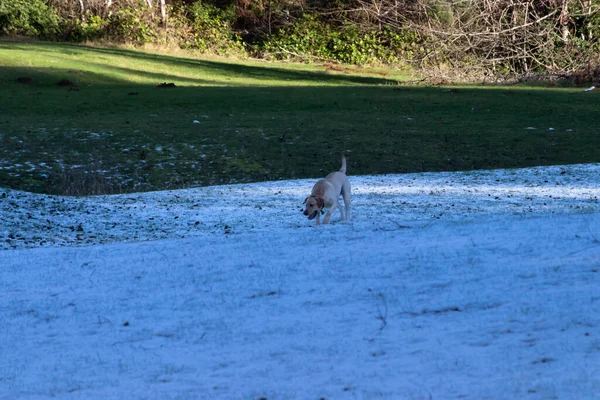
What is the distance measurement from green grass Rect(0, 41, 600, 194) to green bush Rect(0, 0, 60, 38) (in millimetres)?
12373

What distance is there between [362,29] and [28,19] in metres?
18.5

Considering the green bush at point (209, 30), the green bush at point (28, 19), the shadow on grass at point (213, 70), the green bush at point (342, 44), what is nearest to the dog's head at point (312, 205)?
the shadow on grass at point (213, 70)

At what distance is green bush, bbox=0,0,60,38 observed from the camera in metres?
43.9

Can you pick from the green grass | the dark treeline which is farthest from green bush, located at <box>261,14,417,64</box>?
the green grass

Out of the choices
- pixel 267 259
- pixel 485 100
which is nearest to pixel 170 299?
pixel 267 259

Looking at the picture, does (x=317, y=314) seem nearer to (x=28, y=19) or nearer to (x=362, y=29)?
(x=28, y=19)

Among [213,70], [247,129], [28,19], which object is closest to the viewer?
[247,129]

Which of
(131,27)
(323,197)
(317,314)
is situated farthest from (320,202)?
(131,27)

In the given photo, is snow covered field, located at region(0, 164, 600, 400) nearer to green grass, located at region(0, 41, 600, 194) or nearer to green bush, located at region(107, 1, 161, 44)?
green grass, located at region(0, 41, 600, 194)

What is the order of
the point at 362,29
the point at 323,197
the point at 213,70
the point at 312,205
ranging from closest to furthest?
the point at 312,205, the point at 323,197, the point at 213,70, the point at 362,29

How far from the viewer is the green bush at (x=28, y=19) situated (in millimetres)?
43906

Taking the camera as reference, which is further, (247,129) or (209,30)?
(209,30)

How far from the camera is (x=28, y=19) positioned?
4509 centimetres

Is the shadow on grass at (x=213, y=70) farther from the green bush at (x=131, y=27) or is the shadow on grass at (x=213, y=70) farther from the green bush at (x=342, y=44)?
the green bush at (x=342, y=44)
